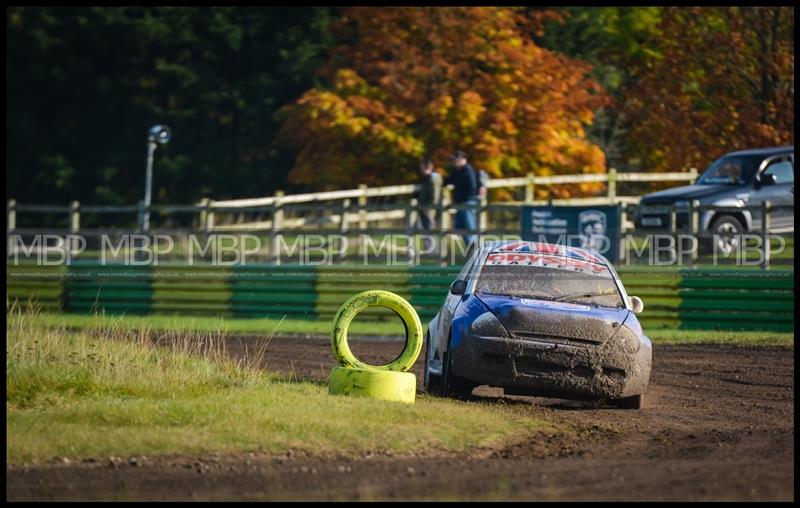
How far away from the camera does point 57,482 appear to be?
8.70m

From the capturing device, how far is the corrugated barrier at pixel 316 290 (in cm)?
2098

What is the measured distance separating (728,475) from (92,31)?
4252 centimetres

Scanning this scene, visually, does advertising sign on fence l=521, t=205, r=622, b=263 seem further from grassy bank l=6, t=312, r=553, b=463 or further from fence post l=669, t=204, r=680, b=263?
grassy bank l=6, t=312, r=553, b=463

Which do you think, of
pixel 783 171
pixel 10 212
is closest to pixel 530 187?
pixel 783 171

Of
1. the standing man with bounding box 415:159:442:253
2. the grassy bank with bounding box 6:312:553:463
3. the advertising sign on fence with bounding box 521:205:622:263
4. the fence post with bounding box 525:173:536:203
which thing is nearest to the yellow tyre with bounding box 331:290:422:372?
the grassy bank with bounding box 6:312:553:463

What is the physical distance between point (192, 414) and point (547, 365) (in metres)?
3.25

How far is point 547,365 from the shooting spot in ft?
40.1

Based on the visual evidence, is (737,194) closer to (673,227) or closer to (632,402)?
(673,227)

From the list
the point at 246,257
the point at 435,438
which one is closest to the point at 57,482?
the point at 435,438

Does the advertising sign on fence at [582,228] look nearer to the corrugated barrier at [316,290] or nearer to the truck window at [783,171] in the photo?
the corrugated barrier at [316,290]

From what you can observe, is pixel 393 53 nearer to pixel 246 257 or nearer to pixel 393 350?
pixel 246 257

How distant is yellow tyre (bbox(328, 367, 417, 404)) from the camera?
11828 millimetres

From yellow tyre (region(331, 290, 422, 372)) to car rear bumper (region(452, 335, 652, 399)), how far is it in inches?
18.6

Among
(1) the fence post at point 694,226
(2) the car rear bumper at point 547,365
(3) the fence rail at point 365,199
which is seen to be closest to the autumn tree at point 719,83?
(3) the fence rail at point 365,199
